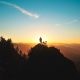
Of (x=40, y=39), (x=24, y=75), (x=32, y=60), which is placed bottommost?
(x=24, y=75)

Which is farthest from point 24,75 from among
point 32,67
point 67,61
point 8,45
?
point 8,45

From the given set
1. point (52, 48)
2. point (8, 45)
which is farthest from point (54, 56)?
point (8, 45)

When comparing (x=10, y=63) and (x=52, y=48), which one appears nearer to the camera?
(x=52, y=48)

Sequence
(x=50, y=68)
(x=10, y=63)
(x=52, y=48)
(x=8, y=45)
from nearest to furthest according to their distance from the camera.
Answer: (x=50, y=68), (x=52, y=48), (x=10, y=63), (x=8, y=45)

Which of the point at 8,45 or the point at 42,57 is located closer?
the point at 42,57

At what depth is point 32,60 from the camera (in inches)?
1575

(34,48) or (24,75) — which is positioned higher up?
(34,48)

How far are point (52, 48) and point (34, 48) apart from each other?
11.9 feet

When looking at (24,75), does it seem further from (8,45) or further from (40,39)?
(8,45)

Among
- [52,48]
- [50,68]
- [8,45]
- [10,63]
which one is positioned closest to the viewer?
[50,68]

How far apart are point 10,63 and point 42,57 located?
8353 mm

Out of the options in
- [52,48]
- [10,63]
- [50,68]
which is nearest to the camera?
[50,68]

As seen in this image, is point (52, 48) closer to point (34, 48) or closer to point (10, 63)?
point (34, 48)

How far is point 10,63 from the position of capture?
44.8 metres
